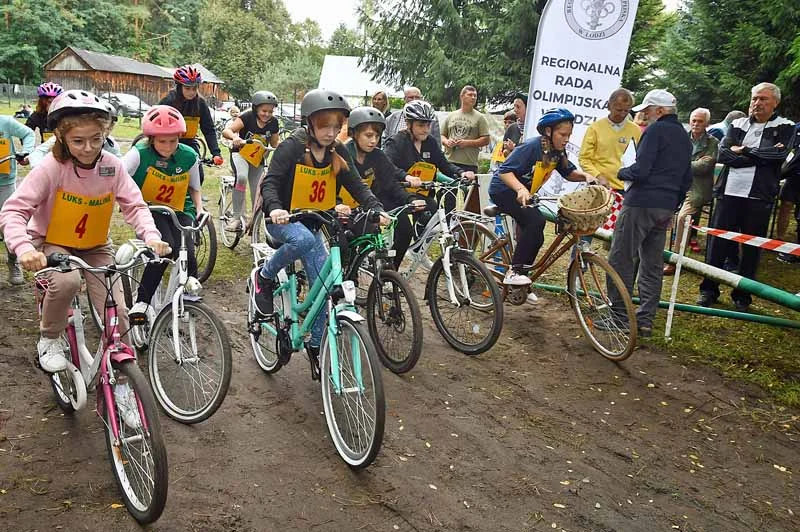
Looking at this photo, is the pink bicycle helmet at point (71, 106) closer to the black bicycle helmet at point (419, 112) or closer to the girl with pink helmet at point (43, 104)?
the girl with pink helmet at point (43, 104)

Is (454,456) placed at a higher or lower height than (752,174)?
lower

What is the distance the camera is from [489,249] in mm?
6961

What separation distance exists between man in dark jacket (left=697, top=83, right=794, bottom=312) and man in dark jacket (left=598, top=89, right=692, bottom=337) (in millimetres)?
1368

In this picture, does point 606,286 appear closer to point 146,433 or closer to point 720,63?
point 146,433

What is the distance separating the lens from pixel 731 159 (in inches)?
298

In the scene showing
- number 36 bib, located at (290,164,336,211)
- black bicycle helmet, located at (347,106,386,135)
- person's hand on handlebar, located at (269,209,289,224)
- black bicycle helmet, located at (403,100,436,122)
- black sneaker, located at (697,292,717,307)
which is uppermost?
black bicycle helmet, located at (403,100,436,122)

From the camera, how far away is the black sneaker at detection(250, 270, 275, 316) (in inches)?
190

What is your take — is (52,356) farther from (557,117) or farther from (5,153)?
(557,117)

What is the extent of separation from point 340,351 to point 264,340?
5.04 ft

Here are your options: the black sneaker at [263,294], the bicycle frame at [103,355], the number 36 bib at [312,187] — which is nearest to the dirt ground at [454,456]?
the bicycle frame at [103,355]

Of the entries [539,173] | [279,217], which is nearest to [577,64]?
[539,173]

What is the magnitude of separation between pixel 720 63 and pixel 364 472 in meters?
12.4

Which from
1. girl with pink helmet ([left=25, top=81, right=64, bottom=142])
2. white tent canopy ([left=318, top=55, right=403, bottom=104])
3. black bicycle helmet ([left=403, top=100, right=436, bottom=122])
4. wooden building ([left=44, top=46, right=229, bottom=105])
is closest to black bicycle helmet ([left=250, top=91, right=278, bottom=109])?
girl with pink helmet ([left=25, top=81, right=64, bottom=142])

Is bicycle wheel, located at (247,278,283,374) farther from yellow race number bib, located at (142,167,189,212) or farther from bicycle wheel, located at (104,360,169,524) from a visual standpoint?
bicycle wheel, located at (104,360,169,524)
